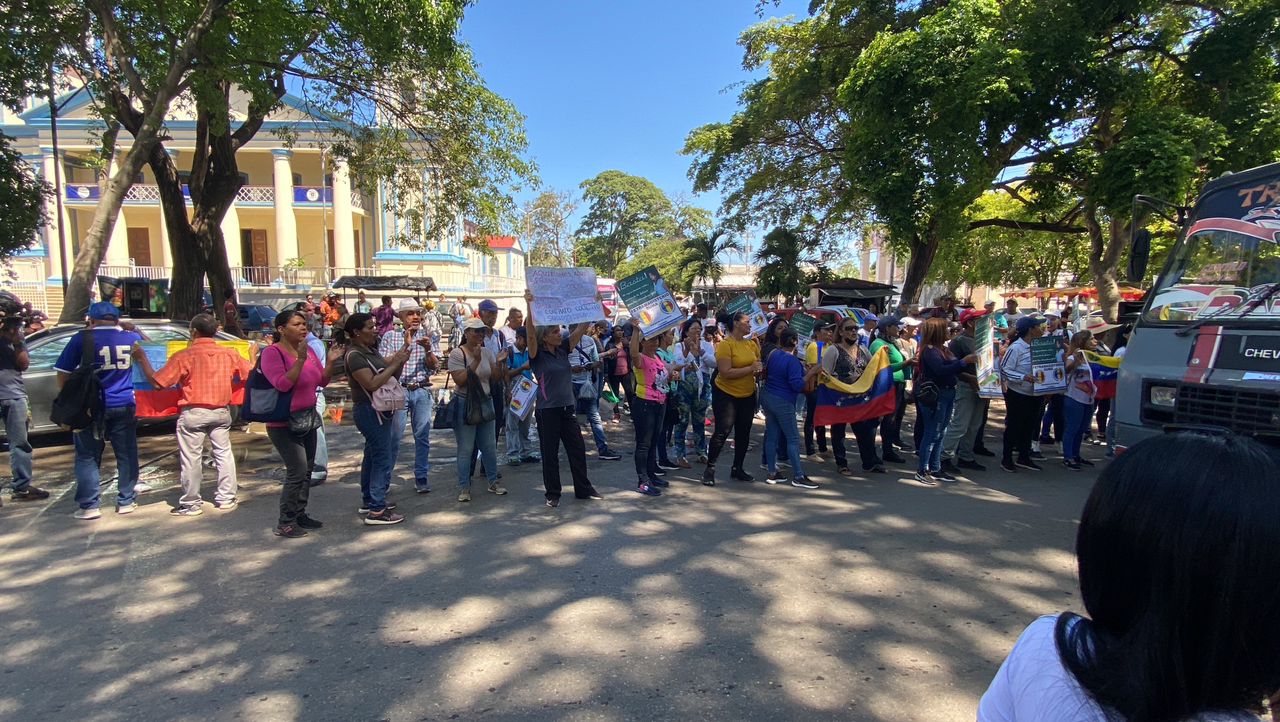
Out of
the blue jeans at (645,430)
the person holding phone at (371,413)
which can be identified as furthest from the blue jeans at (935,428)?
the person holding phone at (371,413)

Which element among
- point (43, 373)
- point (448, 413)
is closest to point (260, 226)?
point (43, 373)

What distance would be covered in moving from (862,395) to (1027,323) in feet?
6.79

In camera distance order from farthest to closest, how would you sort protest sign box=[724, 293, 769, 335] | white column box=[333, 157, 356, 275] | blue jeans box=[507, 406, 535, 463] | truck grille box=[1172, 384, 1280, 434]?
white column box=[333, 157, 356, 275], protest sign box=[724, 293, 769, 335], blue jeans box=[507, 406, 535, 463], truck grille box=[1172, 384, 1280, 434]

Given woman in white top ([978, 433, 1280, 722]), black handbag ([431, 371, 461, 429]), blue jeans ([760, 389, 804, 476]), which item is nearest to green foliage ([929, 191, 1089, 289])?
blue jeans ([760, 389, 804, 476])

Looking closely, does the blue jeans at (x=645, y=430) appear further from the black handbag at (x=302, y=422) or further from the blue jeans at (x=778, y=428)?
the black handbag at (x=302, y=422)

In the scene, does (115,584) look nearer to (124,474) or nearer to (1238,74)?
(124,474)

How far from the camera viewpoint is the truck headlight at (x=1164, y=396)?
4.74 meters

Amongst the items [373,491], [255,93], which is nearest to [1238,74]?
[373,491]

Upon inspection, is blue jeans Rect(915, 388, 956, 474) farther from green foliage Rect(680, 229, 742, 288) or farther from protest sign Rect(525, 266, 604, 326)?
green foliage Rect(680, 229, 742, 288)

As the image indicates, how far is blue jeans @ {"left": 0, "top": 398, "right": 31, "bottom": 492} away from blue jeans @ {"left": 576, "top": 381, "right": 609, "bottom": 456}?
5249 mm

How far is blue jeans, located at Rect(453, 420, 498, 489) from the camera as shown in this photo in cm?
638

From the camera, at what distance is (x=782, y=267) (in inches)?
1072

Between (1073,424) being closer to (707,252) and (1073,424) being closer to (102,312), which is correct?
(102,312)

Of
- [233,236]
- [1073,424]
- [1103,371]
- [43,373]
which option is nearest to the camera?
[1073,424]
